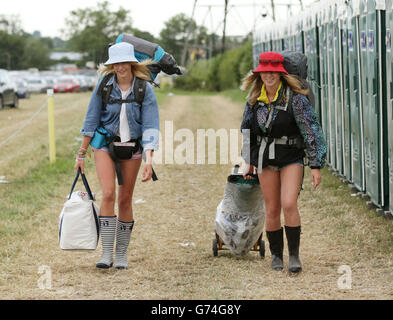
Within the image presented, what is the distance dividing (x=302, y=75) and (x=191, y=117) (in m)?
18.6

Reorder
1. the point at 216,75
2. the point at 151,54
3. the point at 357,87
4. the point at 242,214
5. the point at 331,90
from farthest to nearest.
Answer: the point at 216,75
the point at 331,90
the point at 357,87
the point at 242,214
the point at 151,54

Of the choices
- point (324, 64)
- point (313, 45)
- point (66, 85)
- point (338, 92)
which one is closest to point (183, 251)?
point (338, 92)

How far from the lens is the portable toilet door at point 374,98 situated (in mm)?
8164

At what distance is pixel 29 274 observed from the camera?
21.0 feet

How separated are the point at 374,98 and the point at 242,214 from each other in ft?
8.55

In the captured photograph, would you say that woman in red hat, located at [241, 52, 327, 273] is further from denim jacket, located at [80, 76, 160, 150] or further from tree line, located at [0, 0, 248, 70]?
tree line, located at [0, 0, 248, 70]

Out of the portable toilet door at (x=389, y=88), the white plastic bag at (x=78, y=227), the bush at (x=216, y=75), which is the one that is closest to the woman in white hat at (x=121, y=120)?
the white plastic bag at (x=78, y=227)

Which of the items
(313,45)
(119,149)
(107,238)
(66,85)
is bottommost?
(107,238)

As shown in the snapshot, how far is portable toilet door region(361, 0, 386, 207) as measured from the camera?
8.16 metres

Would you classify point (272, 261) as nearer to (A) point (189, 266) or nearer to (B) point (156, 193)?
(A) point (189, 266)

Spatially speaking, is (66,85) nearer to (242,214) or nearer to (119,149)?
(242,214)

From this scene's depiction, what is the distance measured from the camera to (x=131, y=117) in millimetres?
6289

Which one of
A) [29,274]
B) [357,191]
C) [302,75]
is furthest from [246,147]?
[357,191]
